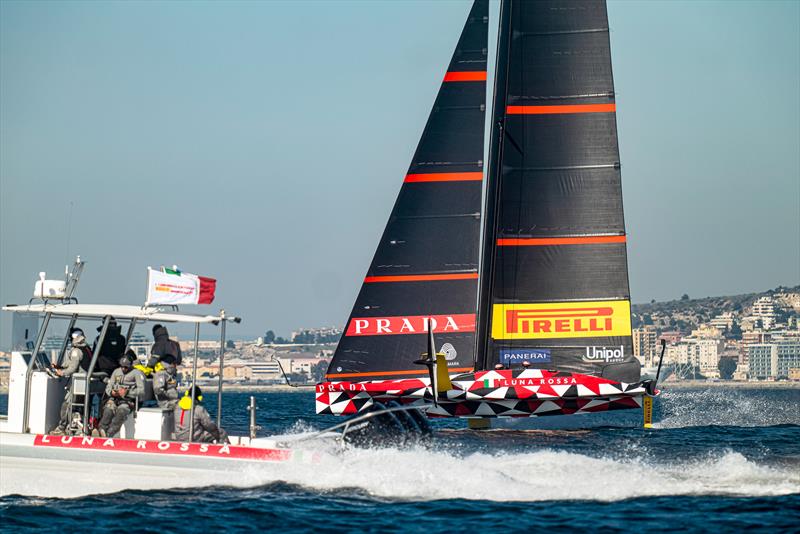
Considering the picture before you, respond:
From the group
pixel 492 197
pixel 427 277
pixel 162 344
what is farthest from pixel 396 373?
pixel 162 344

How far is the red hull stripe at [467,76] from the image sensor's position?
33094mm

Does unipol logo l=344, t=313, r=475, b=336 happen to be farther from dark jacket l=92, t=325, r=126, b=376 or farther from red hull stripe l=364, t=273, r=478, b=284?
dark jacket l=92, t=325, r=126, b=376

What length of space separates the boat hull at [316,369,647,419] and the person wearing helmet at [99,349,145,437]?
11811mm

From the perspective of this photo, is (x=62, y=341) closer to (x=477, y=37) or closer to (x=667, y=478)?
(x=667, y=478)

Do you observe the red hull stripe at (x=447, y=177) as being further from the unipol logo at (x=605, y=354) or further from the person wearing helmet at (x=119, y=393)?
the person wearing helmet at (x=119, y=393)

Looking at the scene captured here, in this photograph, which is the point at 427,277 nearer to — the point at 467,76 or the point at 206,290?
the point at 467,76

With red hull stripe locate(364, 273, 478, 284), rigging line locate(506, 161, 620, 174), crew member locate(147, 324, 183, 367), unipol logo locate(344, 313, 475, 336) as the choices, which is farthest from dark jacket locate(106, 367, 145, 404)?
rigging line locate(506, 161, 620, 174)

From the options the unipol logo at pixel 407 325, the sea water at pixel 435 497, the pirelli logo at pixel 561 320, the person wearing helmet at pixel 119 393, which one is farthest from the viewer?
the unipol logo at pixel 407 325

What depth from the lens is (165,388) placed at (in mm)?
18844

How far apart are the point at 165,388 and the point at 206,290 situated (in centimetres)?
179

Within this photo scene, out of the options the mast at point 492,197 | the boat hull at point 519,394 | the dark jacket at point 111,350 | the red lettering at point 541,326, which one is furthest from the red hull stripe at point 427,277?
the dark jacket at point 111,350

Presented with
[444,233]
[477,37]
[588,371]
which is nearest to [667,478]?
[588,371]

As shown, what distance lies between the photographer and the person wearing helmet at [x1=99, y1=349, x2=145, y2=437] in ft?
61.0

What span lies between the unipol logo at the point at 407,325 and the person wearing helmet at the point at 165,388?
43.9 ft
